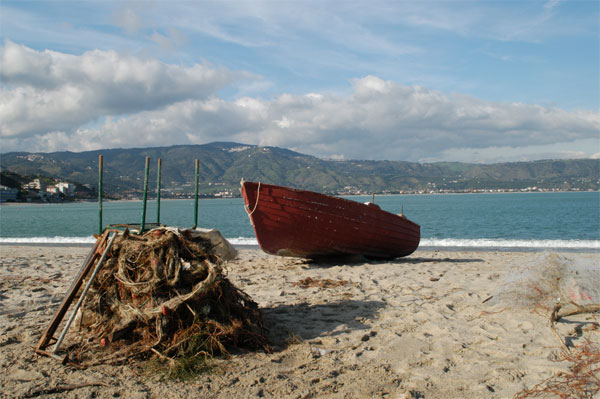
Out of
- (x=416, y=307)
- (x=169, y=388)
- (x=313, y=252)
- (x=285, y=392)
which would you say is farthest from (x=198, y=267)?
(x=313, y=252)

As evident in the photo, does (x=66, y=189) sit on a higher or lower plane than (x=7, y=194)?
higher

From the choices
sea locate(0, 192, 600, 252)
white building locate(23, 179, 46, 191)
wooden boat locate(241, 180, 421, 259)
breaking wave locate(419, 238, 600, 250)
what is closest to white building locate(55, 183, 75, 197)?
white building locate(23, 179, 46, 191)

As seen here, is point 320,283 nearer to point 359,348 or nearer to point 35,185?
point 359,348

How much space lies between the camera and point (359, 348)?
4.74 m

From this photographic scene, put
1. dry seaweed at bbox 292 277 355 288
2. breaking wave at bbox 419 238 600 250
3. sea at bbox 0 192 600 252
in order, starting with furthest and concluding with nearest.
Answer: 1. sea at bbox 0 192 600 252
2. breaking wave at bbox 419 238 600 250
3. dry seaweed at bbox 292 277 355 288

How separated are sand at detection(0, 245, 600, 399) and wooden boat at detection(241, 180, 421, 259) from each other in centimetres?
240

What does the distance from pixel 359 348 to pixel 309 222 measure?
5848mm

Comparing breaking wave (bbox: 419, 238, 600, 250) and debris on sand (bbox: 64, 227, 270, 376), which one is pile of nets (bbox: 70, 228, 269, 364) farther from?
breaking wave (bbox: 419, 238, 600, 250)

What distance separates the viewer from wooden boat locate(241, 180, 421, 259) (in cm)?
1023

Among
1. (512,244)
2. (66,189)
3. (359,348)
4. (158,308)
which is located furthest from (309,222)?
(66,189)

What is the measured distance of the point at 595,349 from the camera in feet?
14.7

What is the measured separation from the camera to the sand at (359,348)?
3688 mm

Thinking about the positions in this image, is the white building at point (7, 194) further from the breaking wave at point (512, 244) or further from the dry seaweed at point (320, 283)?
the dry seaweed at point (320, 283)

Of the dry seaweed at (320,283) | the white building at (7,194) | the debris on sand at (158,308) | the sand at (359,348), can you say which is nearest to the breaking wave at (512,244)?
the sand at (359,348)
